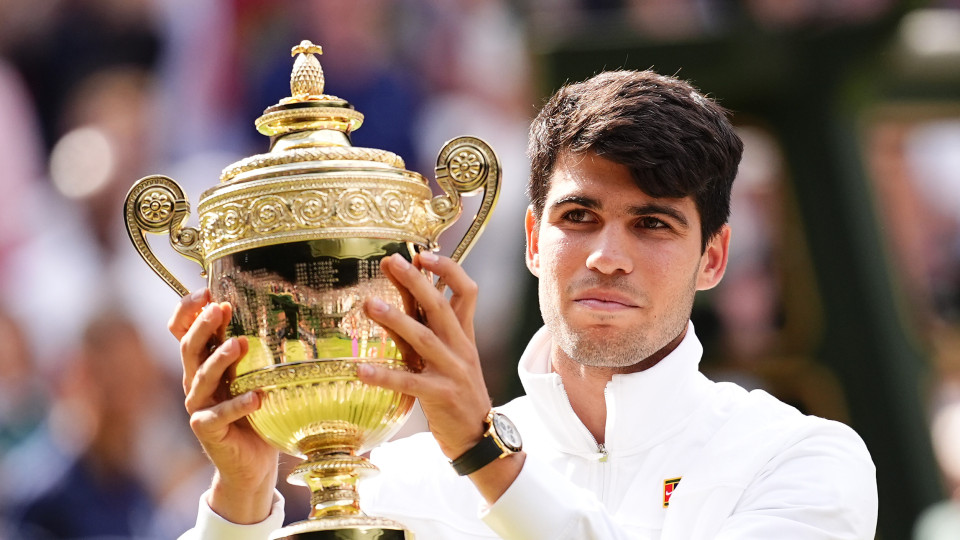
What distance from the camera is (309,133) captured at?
118 inches

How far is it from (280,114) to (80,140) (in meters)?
5.43

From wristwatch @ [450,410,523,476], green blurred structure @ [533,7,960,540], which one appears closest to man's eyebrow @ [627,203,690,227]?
wristwatch @ [450,410,523,476]

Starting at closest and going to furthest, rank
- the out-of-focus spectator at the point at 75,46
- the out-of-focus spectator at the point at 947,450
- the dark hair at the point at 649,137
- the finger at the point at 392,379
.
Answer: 1. the finger at the point at 392,379
2. the dark hair at the point at 649,137
3. the out-of-focus spectator at the point at 947,450
4. the out-of-focus spectator at the point at 75,46

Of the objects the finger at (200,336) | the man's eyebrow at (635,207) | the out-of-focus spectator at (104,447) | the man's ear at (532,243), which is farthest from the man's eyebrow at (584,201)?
the out-of-focus spectator at (104,447)

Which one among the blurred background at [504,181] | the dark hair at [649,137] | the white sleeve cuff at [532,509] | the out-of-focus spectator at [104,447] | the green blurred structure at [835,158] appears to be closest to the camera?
the white sleeve cuff at [532,509]

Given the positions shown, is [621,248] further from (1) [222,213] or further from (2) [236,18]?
(2) [236,18]

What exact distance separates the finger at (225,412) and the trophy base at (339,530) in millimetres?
225

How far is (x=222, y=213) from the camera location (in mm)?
2941

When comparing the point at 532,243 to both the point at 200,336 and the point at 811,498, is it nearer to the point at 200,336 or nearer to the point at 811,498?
the point at 811,498

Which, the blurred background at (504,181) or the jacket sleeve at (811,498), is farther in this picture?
the blurred background at (504,181)

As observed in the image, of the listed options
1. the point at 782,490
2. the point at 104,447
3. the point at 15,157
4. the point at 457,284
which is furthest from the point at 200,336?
the point at 15,157

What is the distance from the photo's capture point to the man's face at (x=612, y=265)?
3.26 metres

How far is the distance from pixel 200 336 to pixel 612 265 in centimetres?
85

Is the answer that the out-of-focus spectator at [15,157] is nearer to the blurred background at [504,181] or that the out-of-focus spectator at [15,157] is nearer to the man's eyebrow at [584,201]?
the blurred background at [504,181]
